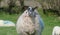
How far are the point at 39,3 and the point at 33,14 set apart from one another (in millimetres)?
12097

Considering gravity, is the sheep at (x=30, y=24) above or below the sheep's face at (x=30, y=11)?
below

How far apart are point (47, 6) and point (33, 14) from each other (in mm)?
11576

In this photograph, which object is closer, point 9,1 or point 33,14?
point 33,14

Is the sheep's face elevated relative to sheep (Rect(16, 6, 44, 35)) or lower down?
elevated

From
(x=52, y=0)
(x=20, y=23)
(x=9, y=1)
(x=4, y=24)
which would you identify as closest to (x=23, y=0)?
(x=9, y=1)

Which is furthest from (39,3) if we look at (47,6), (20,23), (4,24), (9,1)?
(20,23)

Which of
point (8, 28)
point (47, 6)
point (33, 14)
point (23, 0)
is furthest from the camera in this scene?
point (23, 0)

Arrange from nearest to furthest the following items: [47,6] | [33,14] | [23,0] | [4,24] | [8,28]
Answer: [33,14] < [8,28] < [4,24] < [47,6] < [23,0]

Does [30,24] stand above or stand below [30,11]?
below

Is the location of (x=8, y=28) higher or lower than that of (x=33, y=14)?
lower

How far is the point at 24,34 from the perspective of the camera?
6938 millimetres

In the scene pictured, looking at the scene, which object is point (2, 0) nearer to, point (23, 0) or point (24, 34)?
point (23, 0)

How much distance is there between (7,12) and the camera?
1895cm

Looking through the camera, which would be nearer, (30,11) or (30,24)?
(30,11)
